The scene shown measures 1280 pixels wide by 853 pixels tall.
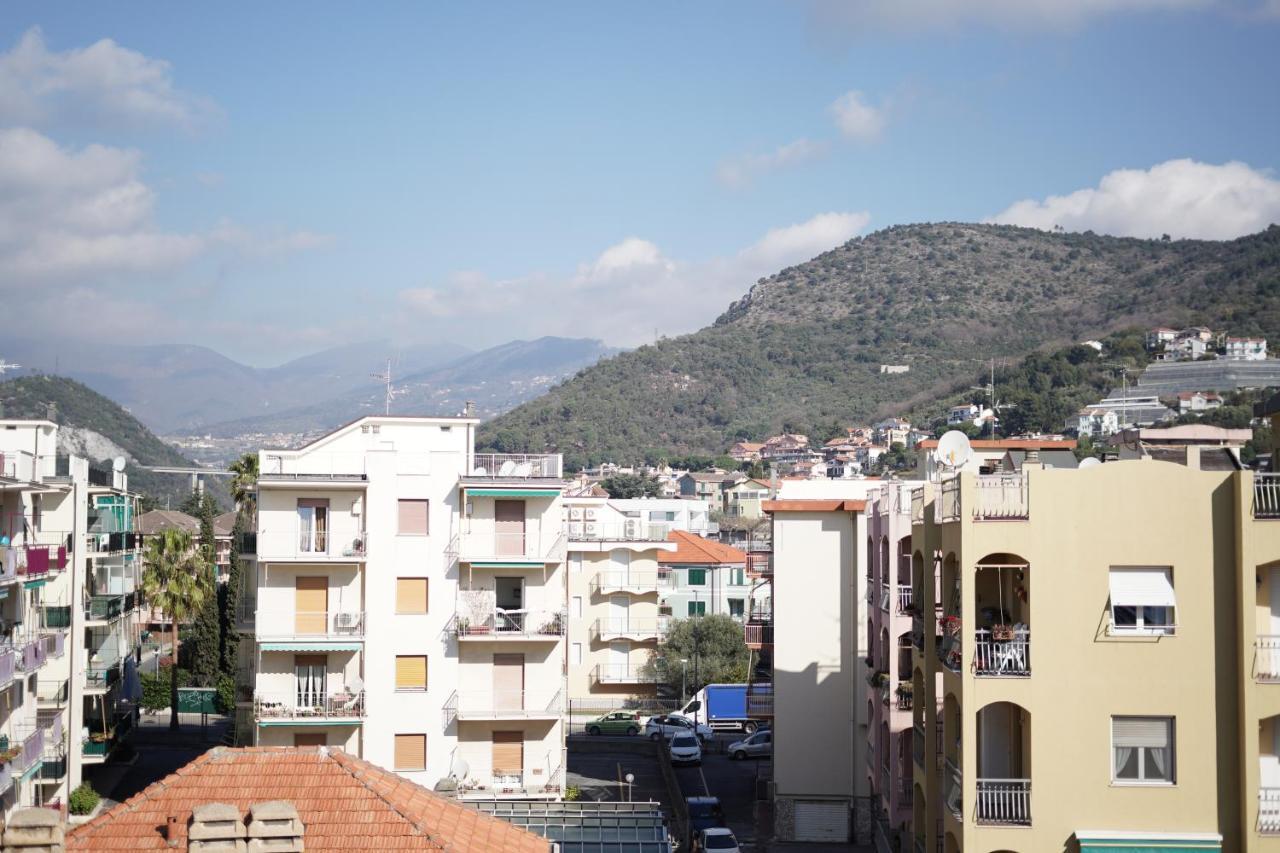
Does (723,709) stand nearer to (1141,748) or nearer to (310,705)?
(310,705)

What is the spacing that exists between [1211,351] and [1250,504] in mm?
177619

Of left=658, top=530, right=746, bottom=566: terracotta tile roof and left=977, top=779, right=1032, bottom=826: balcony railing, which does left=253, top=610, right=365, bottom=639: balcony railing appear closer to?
left=977, top=779, right=1032, bottom=826: balcony railing

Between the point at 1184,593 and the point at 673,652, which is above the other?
the point at 1184,593

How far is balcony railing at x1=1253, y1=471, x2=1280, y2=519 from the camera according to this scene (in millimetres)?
23797

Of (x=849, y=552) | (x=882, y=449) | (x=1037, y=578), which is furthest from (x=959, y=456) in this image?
(x=882, y=449)

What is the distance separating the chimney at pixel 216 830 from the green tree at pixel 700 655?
56012 mm

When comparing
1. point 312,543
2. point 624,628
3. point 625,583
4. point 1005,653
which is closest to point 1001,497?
point 1005,653

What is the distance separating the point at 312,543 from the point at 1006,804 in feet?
78.2

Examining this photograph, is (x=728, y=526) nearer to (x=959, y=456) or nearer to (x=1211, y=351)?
(x=1211, y=351)

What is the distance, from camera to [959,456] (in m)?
37.2

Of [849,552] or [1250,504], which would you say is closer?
[1250,504]

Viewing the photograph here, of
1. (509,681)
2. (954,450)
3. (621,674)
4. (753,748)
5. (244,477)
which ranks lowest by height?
(753,748)

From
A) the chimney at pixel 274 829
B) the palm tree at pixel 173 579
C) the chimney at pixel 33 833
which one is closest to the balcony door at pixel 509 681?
the chimney at pixel 274 829

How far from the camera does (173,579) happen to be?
6612 cm
